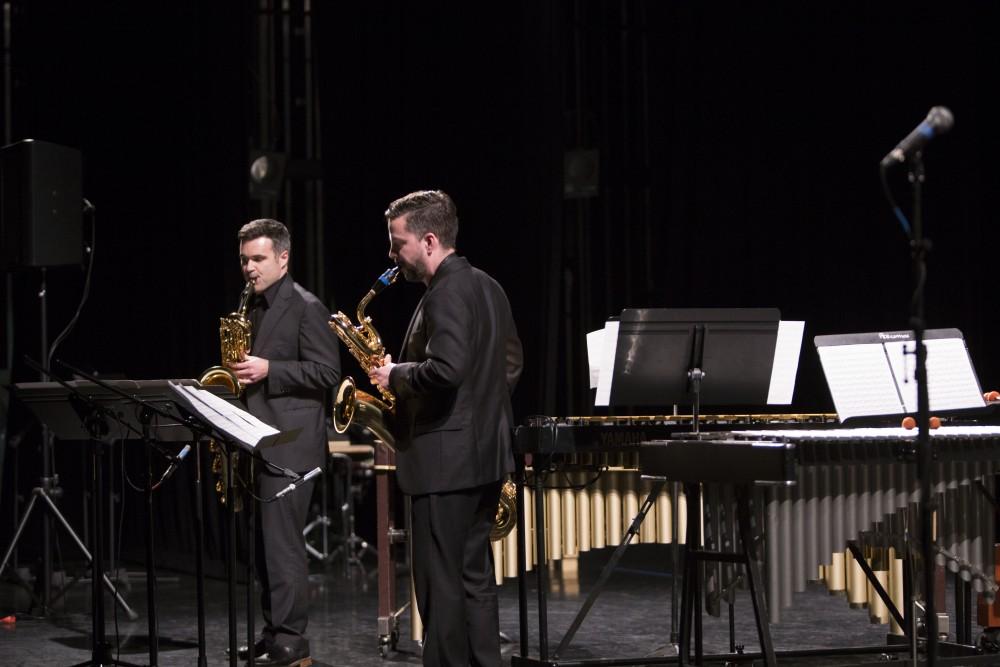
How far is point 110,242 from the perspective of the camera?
346 inches

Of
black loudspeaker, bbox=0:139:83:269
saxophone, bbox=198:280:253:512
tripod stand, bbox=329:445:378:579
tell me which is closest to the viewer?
saxophone, bbox=198:280:253:512

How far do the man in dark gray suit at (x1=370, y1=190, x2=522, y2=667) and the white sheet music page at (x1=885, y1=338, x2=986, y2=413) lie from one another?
1.25 m

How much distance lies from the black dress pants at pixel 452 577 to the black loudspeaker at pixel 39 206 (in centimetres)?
300

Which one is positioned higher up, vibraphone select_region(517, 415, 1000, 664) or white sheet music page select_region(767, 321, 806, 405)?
white sheet music page select_region(767, 321, 806, 405)

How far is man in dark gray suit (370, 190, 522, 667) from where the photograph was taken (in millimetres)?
3984

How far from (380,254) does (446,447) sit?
4.43m

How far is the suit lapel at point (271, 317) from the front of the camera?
5.06m

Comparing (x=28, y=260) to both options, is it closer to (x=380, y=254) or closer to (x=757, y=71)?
(x=380, y=254)

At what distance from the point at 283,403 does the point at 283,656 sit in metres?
0.91

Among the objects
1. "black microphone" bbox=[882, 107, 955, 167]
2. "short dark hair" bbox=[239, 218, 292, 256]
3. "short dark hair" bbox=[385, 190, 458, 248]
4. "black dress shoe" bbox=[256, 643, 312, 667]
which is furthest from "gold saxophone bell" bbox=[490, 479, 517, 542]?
"black microphone" bbox=[882, 107, 955, 167]

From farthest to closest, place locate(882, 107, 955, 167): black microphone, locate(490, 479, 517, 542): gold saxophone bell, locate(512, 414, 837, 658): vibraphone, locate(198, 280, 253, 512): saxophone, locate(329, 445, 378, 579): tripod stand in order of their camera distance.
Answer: locate(329, 445, 378, 579): tripod stand < locate(490, 479, 517, 542): gold saxophone bell < locate(198, 280, 253, 512): saxophone < locate(512, 414, 837, 658): vibraphone < locate(882, 107, 955, 167): black microphone

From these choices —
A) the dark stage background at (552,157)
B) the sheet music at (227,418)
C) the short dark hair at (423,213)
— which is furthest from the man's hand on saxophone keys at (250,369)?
the dark stage background at (552,157)

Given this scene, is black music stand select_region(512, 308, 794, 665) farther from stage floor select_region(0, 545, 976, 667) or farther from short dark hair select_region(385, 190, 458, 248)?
stage floor select_region(0, 545, 976, 667)

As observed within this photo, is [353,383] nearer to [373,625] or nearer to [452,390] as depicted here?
[452,390]
